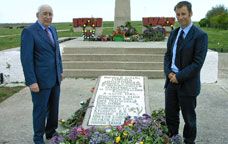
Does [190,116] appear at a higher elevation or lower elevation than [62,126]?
higher

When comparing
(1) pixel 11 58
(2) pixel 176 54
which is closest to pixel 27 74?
(2) pixel 176 54

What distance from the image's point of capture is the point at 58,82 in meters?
5.31

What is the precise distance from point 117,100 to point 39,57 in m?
1.17

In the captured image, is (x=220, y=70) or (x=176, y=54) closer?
(x=176, y=54)

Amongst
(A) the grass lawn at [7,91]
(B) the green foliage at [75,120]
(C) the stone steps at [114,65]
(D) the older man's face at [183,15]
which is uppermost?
(D) the older man's face at [183,15]

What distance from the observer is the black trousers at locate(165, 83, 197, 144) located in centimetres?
475

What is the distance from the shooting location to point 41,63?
16.5 feet

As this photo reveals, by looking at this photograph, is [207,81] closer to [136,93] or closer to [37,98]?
[136,93]

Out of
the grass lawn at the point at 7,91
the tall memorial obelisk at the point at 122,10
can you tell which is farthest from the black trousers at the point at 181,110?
the tall memorial obelisk at the point at 122,10

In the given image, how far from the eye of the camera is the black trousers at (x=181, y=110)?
4746 mm

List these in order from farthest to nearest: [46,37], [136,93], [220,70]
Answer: [220,70] → [136,93] → [46,37]

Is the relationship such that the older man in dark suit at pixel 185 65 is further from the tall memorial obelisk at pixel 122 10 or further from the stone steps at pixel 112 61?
the tall memorial obelisk at pixel 122 10

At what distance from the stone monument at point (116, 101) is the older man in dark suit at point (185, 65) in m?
0.51

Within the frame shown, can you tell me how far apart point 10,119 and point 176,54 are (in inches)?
130
